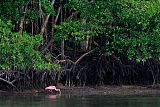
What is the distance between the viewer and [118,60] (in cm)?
2197

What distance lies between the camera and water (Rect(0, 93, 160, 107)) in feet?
58.0

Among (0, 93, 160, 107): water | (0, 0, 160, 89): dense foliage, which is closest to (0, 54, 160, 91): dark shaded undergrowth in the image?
(0, 0, 160, 89): dense foliage

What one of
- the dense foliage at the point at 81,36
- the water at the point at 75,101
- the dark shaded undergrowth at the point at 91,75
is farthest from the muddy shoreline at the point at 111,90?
the water at the point at 75,101

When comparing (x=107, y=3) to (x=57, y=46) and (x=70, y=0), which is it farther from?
(x=57, y=46)

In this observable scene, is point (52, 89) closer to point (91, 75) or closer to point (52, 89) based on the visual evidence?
point (52, 89)

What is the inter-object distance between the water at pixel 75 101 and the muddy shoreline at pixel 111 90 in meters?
0.85

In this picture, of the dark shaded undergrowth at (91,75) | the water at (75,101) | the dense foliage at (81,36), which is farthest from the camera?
the dark shaded undergrowth at (91,75)

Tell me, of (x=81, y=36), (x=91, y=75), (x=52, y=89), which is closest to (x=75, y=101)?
(x=52, y=89)

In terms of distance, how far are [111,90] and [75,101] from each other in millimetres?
3313

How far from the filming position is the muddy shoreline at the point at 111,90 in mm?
20969

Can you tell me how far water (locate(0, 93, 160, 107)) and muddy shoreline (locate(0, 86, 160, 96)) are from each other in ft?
2.80

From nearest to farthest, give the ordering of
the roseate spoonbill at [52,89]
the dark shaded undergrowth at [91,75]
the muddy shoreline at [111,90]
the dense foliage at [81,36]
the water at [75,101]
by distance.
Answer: the water at [75,101] → the dense foliage at [81,36] → the roseate spoonbill at [52,89] → the dark shaded undergrowth at [91,75] → the muddy shoreline at [111,90]

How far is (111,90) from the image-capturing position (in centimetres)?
2170

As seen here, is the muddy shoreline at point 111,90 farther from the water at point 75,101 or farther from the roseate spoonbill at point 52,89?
the water at point 75,101
